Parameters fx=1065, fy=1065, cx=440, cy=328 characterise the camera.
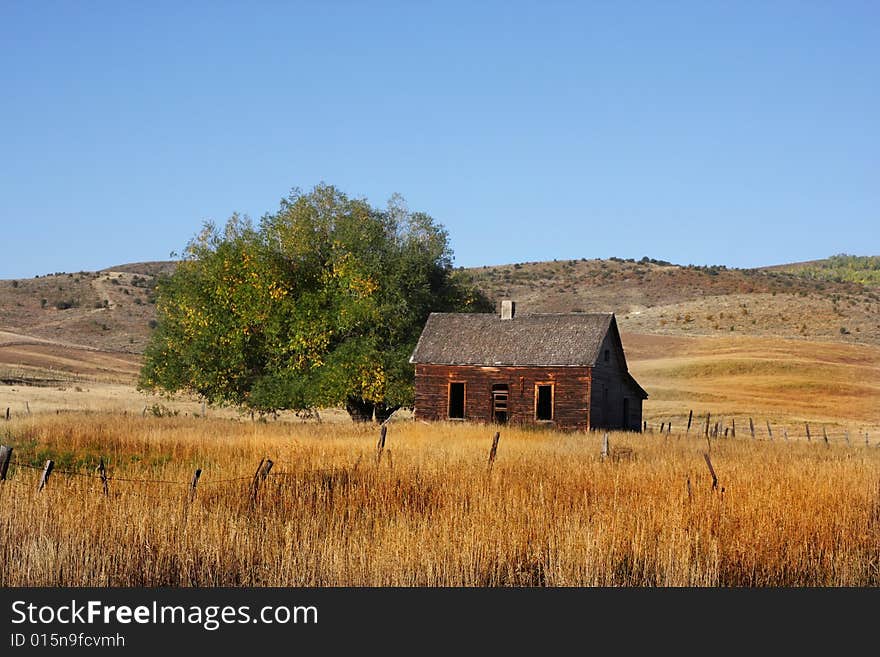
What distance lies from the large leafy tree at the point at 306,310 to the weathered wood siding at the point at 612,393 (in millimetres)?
6909

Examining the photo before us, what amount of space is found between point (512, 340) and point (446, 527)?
1116 inches

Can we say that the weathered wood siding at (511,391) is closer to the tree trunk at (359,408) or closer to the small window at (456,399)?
the small window at (456,399)

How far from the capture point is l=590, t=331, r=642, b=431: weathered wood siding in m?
38.1

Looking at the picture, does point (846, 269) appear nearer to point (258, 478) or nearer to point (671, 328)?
point (671, 328)


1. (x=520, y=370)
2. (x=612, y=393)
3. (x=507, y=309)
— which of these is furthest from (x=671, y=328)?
(x=520, y=370)

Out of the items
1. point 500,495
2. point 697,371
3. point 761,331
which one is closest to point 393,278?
point 500,495

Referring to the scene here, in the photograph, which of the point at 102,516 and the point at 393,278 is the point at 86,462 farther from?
the point at 393,278

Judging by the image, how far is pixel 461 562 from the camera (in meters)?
10.5

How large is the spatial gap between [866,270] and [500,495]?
172 m

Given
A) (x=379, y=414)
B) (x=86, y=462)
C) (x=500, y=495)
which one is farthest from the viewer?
(x=379, y=414)

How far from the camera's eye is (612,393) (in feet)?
132

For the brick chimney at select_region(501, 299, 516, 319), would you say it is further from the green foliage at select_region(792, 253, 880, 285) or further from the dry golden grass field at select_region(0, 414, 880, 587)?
the green foliage at select_region(792, 253, 880, 285)

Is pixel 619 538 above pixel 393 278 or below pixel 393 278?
below

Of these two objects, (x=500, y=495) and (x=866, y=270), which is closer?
(x=500, y=495)
